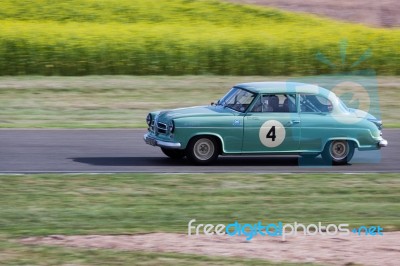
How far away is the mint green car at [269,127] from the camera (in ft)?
47.1

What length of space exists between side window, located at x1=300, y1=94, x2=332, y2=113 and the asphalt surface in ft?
3.06

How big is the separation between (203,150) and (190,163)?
0.32 metres

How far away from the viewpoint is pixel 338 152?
49.2 ft

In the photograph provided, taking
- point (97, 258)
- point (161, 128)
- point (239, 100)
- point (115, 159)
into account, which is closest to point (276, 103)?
point (239, 100)

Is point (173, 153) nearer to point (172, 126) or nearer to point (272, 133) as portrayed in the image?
point (172, 126)

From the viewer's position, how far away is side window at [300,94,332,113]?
14789 mm

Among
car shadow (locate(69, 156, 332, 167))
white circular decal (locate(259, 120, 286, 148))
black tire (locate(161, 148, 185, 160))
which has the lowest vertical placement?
car shadow (locate(69, 156, 332, 167))

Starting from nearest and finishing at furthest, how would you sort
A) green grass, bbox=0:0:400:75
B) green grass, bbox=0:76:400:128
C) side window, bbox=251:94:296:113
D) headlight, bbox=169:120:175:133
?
headlight, bbox=169:120:175:133
side window, bbox=251:94:296:113
green grass, bbox=0:76:400:128
green grass, bbox=0:0:400:75

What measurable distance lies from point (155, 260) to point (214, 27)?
24.3 m

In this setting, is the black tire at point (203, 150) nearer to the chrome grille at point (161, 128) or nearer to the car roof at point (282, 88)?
the chrome grille at point (161, 128)

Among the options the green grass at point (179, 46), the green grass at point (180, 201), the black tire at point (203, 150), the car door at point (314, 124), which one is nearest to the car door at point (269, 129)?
the car door at point (314, 124)

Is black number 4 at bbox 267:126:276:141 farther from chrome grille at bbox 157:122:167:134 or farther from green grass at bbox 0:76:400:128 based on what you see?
green grass at bbox 0:76:400:128

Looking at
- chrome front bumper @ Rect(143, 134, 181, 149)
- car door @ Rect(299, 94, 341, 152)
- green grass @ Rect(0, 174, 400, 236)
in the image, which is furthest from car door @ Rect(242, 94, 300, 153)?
chrome front bumper @ Rect(143, 134, 181, 149)

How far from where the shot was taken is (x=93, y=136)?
58.4ft
